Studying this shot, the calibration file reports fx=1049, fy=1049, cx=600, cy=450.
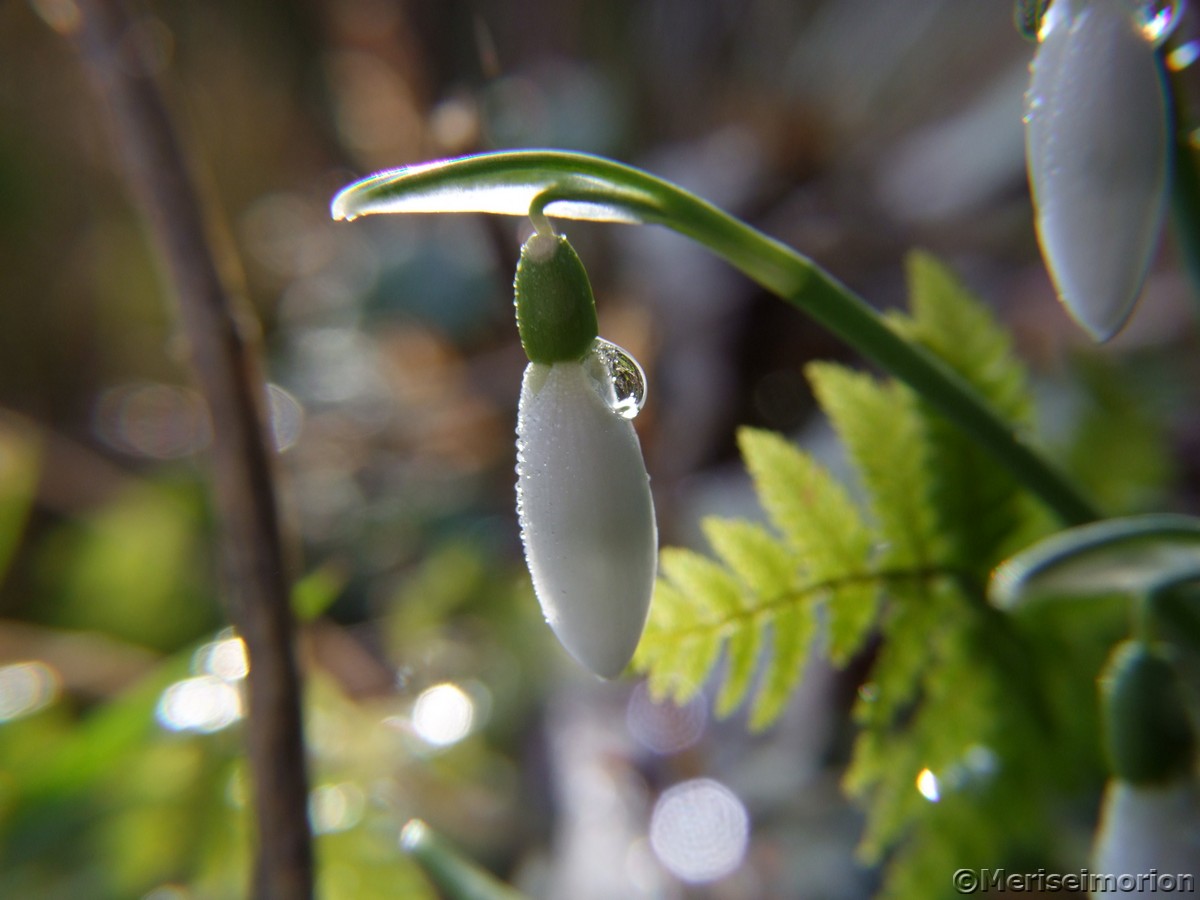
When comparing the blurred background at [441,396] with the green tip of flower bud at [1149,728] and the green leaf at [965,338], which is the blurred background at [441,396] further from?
the green tip of flower bud at [1149,728]

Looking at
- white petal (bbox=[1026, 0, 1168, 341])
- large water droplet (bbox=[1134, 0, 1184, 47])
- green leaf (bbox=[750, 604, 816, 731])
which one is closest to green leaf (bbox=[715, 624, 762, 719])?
green leaf (bbox=[750, 604, 816, 731])

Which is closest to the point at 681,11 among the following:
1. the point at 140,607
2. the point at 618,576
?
the point at 140,607

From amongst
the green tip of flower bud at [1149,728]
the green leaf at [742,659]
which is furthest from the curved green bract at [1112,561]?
the green leaf at [742,659]

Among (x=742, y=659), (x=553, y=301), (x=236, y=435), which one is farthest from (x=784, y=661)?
(x=236, y=435)

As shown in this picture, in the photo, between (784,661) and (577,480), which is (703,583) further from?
(577,480)

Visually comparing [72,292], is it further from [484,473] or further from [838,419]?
[838,419]

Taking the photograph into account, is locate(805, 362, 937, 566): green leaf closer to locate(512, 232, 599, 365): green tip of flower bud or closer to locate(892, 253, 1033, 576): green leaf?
locate(892, 253, 1033, 576): green leaf
